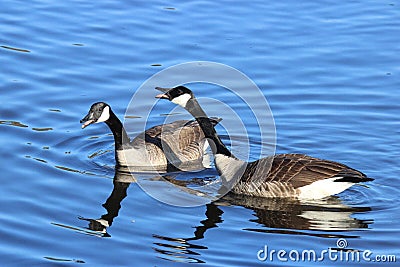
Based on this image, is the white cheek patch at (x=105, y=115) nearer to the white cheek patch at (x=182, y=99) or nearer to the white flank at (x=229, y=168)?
the white cheek patch at (x=182, y=99)

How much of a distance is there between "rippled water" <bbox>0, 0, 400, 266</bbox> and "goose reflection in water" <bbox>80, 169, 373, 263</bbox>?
0.10 ft

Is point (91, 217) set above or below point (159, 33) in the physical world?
below

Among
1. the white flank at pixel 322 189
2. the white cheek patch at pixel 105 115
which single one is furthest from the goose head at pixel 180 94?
the white flank at pixel 322 189

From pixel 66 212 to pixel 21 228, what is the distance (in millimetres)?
744

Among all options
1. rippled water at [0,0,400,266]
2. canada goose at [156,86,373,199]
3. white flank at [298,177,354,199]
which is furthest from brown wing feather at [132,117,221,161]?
white flank at [298,177,354,199]

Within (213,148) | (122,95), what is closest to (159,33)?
(122,95)

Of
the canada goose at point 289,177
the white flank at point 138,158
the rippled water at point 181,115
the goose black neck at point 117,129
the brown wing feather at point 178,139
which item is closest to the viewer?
the rippled water at point 181,115

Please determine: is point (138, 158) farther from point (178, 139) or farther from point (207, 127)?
point (207, 127)

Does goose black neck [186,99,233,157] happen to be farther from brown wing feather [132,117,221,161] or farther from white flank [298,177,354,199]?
white flank [298,177,354,199]

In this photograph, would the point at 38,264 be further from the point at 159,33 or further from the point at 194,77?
the point at 159,33

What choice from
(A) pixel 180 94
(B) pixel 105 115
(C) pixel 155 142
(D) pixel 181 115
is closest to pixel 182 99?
(A) pixel 180 94

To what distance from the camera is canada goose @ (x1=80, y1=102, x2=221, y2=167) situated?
13.7 metres

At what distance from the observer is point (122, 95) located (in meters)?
15.6

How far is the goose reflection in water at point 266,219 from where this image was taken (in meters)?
10.6
